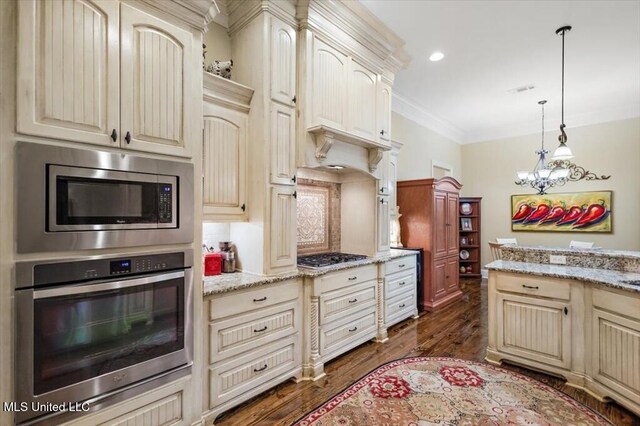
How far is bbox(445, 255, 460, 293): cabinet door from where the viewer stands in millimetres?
5035

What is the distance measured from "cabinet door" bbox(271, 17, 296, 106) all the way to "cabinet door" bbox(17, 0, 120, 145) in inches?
46.2

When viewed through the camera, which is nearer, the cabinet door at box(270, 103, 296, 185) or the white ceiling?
the cabinet door at box(270, 103, 296, 185)

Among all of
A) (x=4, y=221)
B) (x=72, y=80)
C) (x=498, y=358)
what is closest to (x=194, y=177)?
(x=72, y=80)

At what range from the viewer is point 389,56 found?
352cm

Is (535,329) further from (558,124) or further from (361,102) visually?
(558,124)

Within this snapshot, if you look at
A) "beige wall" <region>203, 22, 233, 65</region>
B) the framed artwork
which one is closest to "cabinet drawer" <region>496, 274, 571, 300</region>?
"beige wall" <region>203, 22, 233, 65</region>

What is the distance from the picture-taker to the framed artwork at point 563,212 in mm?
5707

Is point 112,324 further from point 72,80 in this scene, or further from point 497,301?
point 497,301

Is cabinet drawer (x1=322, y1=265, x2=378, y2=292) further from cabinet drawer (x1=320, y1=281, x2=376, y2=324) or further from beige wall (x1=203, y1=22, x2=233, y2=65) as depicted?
beige wall (x1=203, y1=22, x2=233, y2=65)

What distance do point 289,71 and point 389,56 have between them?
154 cm

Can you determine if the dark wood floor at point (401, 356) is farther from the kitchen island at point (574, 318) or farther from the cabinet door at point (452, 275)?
the cabinet door at point (452, 275)

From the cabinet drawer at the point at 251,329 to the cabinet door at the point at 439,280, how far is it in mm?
2823

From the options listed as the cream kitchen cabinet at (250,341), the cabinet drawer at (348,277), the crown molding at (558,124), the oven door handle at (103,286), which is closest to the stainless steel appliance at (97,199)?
the oven door handle at (103,286)

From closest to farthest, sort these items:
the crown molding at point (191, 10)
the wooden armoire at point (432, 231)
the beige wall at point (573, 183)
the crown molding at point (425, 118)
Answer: the crown molding at point (191, 10) → the wooden armoire at point (432, 231) → the crown molding at point (425, 118) → the beige wall at point (573, 183)
